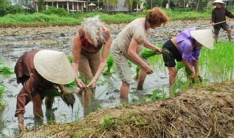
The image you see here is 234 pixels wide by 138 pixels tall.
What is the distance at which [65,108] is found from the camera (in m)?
4.63

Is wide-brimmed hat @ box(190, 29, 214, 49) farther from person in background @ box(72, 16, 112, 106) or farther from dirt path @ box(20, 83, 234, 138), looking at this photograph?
person in background @ box(72, 16, 112, 106)

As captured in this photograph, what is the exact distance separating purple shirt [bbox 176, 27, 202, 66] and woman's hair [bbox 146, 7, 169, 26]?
0.61 m

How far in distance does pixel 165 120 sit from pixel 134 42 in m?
1.59

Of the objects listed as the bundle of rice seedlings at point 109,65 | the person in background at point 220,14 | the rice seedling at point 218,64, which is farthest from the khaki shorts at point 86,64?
the person in background at point 220,14

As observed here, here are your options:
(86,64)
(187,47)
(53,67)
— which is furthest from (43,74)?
(187,47)

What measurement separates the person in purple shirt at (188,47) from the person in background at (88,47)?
1.17m

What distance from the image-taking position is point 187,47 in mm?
4930

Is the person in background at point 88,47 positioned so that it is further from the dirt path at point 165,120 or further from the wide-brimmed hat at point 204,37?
the wide-brimmed hat at point 204,37

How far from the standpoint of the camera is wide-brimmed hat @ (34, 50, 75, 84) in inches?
136

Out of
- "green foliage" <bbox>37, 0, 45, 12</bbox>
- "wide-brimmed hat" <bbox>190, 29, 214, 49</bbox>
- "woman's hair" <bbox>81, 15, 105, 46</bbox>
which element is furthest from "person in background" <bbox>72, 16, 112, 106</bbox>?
"green foliage" <bbox>37, 0, 45, 12</bbox>

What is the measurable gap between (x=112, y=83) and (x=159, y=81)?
780mm

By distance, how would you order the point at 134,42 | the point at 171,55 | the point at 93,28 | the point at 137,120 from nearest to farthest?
1. the point at 137,120
2. the point at 93,28
3. the point at 134,42
4. the point at 171,55

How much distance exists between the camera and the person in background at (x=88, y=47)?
4068 mm

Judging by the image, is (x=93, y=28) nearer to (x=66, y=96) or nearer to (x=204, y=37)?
(x=66, y=96)
